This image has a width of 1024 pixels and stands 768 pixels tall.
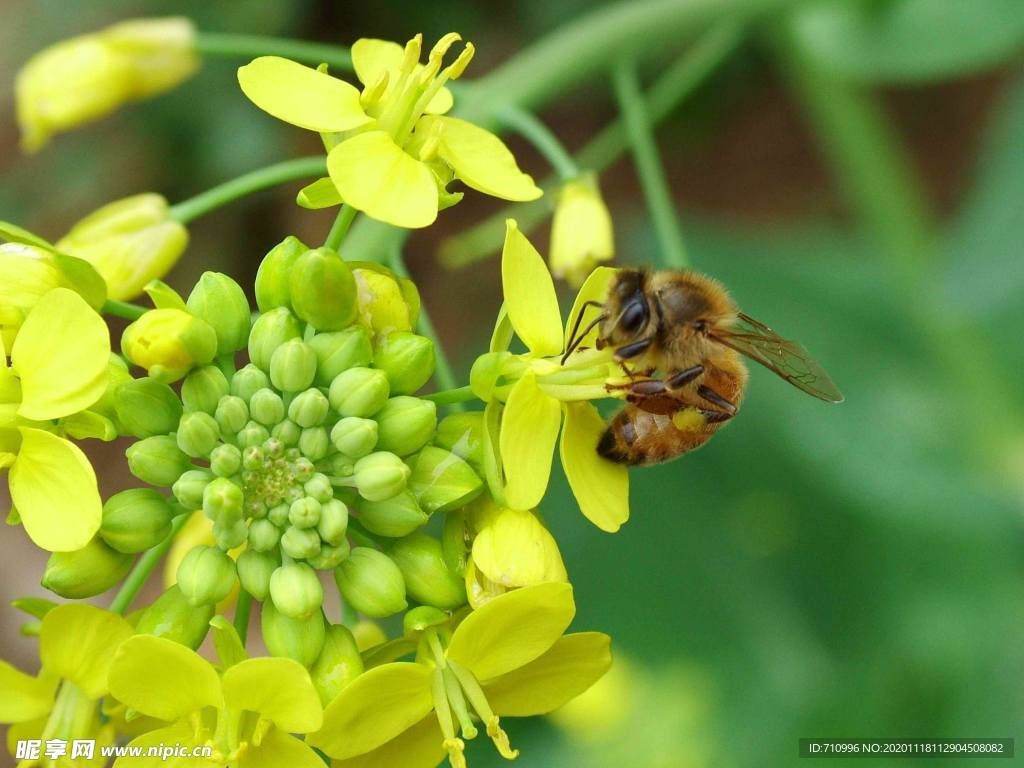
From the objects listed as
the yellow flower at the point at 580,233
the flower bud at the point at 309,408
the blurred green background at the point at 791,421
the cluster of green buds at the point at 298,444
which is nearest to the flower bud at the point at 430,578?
the cluster of green buds at the point at 298,444

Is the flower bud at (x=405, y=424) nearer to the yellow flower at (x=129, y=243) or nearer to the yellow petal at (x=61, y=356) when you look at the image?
the yellow petal at (x=61, y=356)

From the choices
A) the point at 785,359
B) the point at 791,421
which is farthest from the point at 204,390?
the point at 791,421

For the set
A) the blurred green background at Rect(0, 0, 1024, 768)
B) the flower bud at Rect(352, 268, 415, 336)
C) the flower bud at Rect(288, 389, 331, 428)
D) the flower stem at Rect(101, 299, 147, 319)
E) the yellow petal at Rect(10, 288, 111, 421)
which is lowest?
the blurred green background at Rect(0, 0, 1024, 768)

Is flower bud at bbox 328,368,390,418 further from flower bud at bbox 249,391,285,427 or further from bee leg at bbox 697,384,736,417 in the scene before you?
bee leg at bbox 697,384,736,417

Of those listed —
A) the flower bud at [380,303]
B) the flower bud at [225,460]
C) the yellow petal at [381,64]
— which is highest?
the yellow petal at [381,64]

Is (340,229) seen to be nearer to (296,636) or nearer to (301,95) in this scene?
(301,95)

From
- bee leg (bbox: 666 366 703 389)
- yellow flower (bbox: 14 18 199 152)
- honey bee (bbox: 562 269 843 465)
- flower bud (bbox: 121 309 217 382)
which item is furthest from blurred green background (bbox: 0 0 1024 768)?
flower bud (bbox: 121 309 217 382)

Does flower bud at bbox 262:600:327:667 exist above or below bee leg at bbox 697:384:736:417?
below
